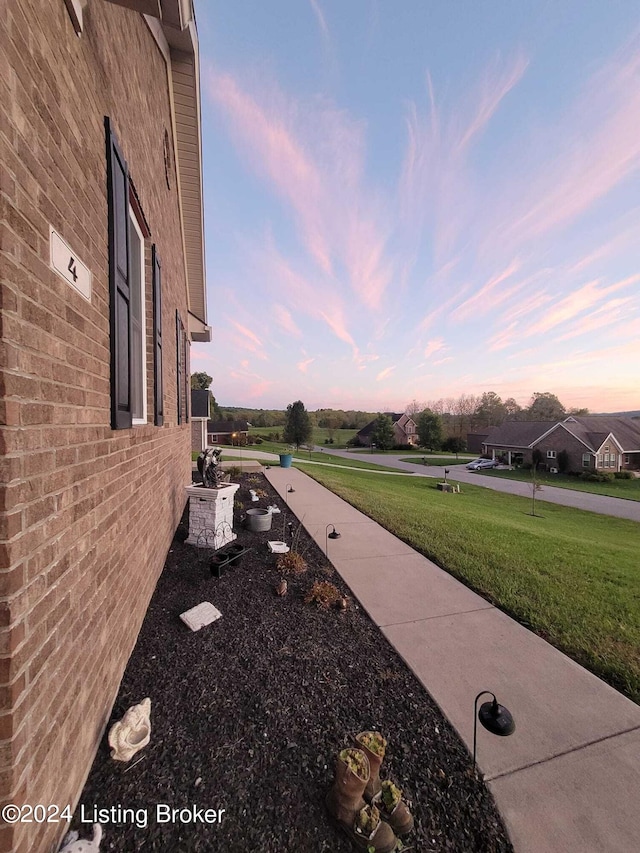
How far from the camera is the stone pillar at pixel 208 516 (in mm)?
4816

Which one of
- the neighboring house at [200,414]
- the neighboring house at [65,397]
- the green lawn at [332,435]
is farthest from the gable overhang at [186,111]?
the green lawn at [332,435]

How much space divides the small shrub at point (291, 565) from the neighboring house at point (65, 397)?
1.66m

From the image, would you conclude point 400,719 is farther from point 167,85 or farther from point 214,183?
point 214,183

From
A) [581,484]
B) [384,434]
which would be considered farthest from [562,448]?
[384,434]

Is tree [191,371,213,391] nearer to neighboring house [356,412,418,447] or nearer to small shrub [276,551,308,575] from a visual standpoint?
neighboring house [356,412,418,447]

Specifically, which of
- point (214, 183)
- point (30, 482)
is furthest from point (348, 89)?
point (30, 482)

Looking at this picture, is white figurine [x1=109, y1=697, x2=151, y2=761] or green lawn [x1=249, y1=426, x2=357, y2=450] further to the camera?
green lawn [x1=249, y1=426, x2=357, y2=450]

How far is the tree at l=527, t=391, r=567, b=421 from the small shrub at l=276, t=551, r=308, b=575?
65.4 m

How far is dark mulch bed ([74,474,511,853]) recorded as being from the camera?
4.99 ft

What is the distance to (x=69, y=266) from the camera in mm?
1537

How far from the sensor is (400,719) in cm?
213

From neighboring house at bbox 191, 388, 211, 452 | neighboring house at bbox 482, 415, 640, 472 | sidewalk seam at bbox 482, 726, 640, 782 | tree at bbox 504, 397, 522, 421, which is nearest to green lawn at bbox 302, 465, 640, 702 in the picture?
sidewalk seam at bbox 482, 726, 640, 782

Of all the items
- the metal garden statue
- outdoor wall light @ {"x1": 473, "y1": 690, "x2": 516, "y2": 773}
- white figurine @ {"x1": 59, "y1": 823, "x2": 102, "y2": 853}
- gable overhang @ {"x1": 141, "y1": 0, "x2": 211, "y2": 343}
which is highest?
gable overhang @ {"x1": 141, "y1": 0, "x2": 211, "y2": 343}

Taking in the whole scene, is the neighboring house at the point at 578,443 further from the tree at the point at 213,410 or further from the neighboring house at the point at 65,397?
the neighboring house at the point at 65,397
